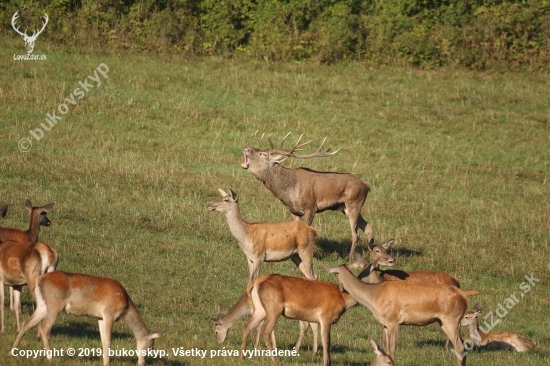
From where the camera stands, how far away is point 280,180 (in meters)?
18.2

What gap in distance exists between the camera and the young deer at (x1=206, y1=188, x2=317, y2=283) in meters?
15.0

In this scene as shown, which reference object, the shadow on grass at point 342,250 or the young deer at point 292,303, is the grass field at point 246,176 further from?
the young deer at point 292,303

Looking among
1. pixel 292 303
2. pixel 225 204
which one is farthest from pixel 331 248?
pixel 292 303

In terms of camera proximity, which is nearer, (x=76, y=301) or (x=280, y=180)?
(x=76, y=301)

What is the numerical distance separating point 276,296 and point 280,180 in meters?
6.71

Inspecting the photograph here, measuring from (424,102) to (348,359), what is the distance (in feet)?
58.8

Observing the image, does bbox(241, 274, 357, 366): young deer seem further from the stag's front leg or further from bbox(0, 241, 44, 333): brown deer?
the stag's front leg

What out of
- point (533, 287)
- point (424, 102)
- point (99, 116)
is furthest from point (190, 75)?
point (533, 287)

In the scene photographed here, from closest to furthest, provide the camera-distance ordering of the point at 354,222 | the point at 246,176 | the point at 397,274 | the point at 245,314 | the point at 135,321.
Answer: the point at 135,321 < the point at 245,314 < the point at 397,274 < the point at 354,222 < the point at 246,176

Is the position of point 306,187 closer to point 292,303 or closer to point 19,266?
point 292,303

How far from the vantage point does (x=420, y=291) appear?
12.1m

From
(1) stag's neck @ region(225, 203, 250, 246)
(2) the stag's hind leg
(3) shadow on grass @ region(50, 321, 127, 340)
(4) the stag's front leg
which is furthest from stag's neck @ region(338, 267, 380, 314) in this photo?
(2) the stag's hind leg

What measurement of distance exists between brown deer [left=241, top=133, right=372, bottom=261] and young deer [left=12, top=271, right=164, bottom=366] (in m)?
7.63

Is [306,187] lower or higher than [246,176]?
higher
